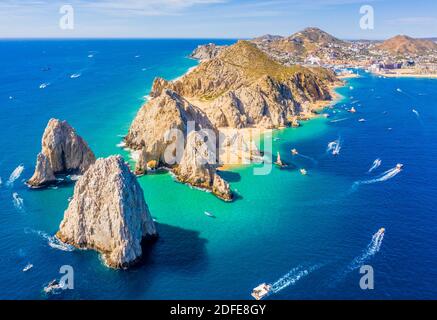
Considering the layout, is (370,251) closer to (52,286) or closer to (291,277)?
→ (291,277)

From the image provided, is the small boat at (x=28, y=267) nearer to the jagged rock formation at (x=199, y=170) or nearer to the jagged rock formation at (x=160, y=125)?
Answer: the jagged rock formation at (x=160, y=125)

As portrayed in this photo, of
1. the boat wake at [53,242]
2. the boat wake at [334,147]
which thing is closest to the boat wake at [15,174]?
the boat wake at [53,242]

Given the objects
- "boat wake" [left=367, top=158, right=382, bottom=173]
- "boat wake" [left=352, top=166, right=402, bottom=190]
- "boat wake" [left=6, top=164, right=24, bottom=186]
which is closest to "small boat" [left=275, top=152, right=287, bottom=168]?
"boat wake" [left=352, top=166, right=402, bottom=190]

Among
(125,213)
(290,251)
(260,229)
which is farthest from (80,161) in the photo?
(290,251)

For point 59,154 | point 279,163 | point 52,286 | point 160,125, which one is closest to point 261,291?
point 52,286

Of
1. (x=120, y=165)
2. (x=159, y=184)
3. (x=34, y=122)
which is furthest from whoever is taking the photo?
(x=34, y=122)

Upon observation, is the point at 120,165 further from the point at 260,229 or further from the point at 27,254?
the point at 260,229

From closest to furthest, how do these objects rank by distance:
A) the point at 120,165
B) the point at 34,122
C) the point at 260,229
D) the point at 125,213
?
the point at 125,213 < the point at 120,165 < the point at 260,229 < the point at 34,122
